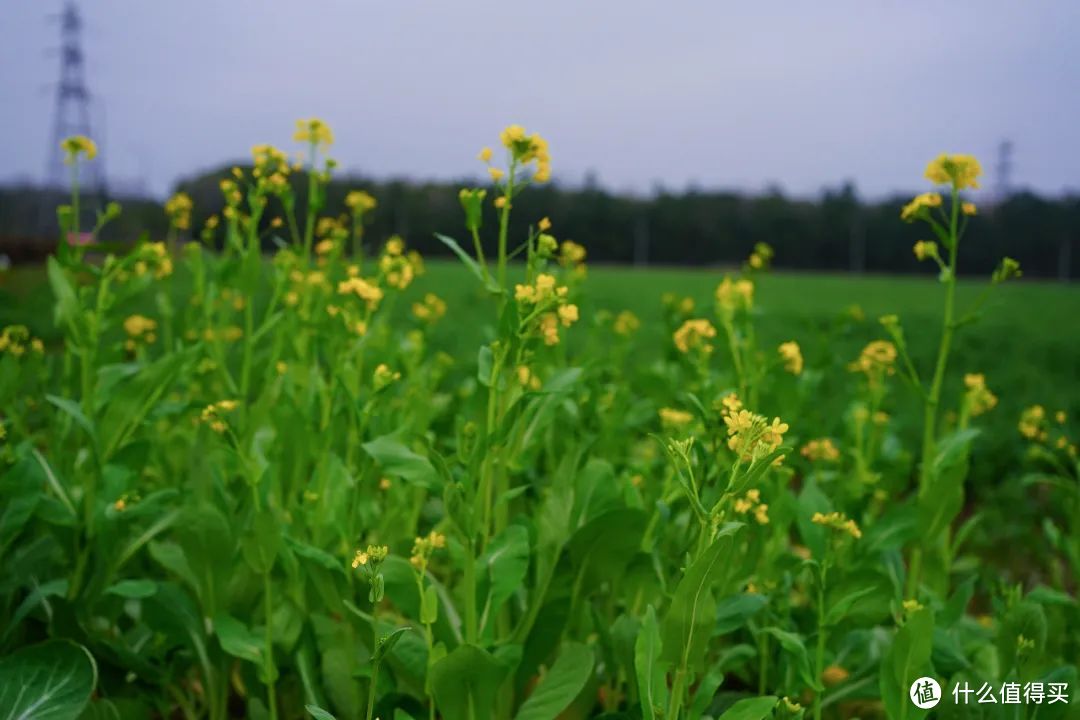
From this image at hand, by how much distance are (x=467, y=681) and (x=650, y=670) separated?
1.03ft

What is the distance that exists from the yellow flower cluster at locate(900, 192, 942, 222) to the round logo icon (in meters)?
0.96

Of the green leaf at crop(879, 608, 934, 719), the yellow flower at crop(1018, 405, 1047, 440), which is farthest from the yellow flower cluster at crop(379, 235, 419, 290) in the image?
the yellow flower at crop(1018, 405, 1047, 440)

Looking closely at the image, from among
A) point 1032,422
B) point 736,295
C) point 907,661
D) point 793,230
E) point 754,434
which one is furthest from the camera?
point 793,230

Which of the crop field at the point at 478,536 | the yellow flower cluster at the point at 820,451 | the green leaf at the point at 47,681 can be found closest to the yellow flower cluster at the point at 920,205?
the crop field at the point at 478,536

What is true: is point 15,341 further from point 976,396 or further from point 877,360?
point 976,396

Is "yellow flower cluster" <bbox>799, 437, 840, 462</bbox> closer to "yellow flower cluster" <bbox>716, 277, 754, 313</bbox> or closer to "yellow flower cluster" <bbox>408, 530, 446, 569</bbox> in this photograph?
"yellow flower cluster" <bbox>716, 277, 754, 313</bbox>

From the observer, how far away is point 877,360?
7.59ft

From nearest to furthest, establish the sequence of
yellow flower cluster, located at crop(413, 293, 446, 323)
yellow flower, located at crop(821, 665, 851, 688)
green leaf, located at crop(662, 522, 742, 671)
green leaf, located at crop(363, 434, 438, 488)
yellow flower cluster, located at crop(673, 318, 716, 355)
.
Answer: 1. green leaf, located at crop(662, 522, 742, 671)
2. green leaf, located at crop(363, 434, 438, 488)
3. yellow flower, located at crop(821, 665, 851, 688)
4. yellow flower cluster, located at crop(673, 318, 716, 355)
5. yellow flower cluster, located at crop(413, 293, 446, 323)

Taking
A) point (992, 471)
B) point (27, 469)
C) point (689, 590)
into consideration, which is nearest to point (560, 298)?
point (689, 590)

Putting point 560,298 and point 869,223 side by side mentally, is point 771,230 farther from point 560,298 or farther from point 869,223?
point 560,298

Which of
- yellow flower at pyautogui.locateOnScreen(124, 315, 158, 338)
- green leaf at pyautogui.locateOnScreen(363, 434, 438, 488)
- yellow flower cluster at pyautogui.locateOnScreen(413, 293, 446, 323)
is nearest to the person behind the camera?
green leaf at pyautogui.locateOnScreen(363, 434, 438, 488)

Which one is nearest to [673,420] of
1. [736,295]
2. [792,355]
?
[792,355]

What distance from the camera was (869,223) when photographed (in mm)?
45031

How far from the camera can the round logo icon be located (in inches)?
56.9
